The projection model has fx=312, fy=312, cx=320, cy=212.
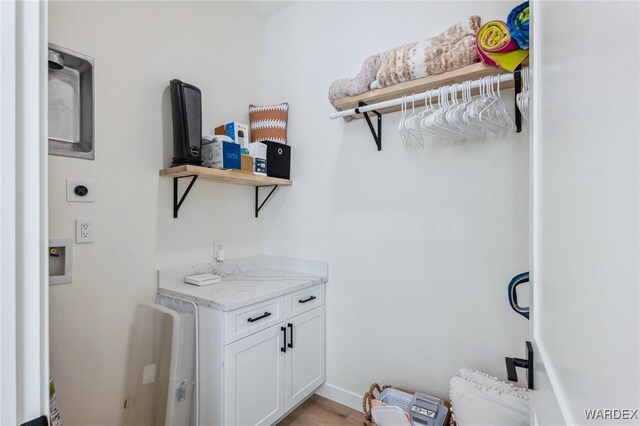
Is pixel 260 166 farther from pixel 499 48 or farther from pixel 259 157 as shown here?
pixel 499 48

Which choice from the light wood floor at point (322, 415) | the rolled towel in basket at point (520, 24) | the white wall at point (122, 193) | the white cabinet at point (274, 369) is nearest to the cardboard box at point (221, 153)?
the white wall at point (122, 193)

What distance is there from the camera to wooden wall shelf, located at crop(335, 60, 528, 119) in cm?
141

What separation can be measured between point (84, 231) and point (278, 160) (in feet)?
3.94

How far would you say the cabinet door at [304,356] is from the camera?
6.22 ft

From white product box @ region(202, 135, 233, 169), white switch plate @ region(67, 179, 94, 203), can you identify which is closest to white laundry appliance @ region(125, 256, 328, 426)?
white switch plate @ region(67, 179, 94, 203)

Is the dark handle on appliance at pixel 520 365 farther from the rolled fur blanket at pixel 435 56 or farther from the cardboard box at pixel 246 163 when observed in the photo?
the cardboard box at pixel 246 163

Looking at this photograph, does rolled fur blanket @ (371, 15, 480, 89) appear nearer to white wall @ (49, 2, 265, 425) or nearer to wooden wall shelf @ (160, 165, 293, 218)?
wooden wall shelf @ (160, 165, 293, 218)

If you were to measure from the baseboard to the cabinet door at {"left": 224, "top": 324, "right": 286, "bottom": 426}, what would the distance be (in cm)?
44

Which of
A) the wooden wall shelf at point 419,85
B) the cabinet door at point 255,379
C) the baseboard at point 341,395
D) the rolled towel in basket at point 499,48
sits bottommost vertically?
the baseboard at point 341,395

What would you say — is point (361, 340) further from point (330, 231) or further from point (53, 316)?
point (53, 316)

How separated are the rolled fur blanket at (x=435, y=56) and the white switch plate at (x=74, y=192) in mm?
1578

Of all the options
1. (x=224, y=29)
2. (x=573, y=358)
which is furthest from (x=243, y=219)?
(x=573, y=358)
